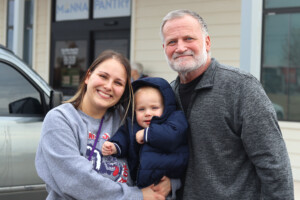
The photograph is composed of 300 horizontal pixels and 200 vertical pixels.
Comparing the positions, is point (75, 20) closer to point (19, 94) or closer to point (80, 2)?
point (80, 2)

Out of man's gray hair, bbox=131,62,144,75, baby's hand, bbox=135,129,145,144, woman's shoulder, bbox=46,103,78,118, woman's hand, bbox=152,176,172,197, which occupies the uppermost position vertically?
Result: man's gray hair, bbox=131,62,144,75

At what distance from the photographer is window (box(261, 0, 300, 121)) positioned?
5102 mm

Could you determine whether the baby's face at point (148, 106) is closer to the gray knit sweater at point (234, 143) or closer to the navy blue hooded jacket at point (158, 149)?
the navy blue hooded jacket at point (158, 149)

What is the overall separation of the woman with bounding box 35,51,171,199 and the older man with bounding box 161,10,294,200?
23cm

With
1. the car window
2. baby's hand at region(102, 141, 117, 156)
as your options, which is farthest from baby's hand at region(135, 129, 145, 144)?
the car window

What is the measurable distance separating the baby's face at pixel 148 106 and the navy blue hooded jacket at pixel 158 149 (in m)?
0.05

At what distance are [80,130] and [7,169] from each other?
164 cm

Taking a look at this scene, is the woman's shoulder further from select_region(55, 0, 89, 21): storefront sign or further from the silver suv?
select_region(55, 0, 89, 21): storefront sign

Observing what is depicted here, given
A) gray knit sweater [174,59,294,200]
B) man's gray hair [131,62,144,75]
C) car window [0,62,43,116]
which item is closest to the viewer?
gray knit sweater [174,59,294,200]

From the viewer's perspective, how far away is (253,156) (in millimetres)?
1627

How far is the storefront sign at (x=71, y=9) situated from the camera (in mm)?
7391

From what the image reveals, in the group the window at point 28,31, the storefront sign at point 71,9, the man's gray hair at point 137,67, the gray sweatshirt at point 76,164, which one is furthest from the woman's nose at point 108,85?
the window at point 28,31

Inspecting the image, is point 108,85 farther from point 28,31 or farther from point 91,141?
point 28,31

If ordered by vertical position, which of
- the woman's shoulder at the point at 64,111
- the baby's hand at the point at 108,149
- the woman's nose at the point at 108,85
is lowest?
the baby's hand at the point at 108,149
